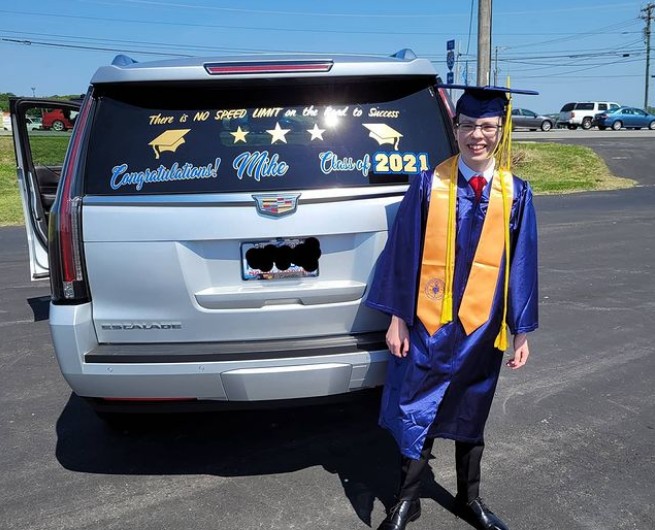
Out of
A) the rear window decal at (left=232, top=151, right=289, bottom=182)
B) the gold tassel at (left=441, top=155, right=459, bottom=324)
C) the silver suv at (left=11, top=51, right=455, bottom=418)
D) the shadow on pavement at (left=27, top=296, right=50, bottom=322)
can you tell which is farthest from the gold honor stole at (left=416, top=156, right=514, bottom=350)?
the shadow on pavement at (left=27, top=296, right=50, bottom=322)

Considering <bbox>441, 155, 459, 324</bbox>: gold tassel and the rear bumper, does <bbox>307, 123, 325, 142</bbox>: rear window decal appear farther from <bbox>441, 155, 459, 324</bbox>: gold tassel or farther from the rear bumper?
the rear bumper

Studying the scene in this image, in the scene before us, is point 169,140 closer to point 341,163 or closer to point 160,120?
point 160,120

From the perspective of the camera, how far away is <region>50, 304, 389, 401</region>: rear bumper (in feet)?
9.39

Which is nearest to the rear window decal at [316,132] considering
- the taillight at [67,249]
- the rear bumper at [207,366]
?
the rear bumper at [207,366]

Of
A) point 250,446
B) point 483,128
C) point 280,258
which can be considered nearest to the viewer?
point 483,128

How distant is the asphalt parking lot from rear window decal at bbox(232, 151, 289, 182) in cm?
122

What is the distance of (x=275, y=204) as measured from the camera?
9.37 ft

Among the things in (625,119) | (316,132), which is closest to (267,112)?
(316,132)

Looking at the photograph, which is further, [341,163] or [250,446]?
[250,446]

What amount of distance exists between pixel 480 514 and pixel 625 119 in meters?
43.8

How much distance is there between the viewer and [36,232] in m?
5.43

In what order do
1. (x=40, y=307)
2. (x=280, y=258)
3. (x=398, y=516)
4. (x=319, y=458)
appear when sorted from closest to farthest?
(x=398, y=516), (x=280, y=258), (x=319, y=458), (x=40, y=307)

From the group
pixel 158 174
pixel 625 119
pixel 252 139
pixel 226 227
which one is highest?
pixel 625 119

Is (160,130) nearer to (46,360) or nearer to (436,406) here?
(436,406)
